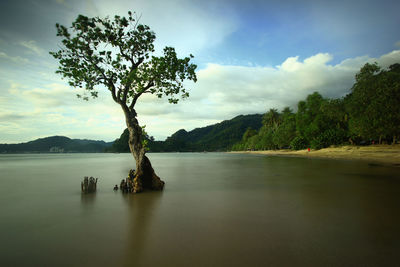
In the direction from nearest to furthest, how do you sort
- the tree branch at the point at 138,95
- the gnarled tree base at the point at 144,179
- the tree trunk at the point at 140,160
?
the gnarled tree base at the point at 144,179 < the tree trunk at the point at 140,160 < the tree branch at the point at 138,95

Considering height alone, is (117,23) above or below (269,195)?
above

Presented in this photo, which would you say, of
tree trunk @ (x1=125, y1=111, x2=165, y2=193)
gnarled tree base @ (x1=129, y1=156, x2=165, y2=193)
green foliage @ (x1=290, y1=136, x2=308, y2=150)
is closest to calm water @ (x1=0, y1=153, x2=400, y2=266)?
gnarled tree base @ (x1=129, y1=156, x2=165, y2=193)

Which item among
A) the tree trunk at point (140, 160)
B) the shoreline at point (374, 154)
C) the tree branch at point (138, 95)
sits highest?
the tree branch at point (138, 95)

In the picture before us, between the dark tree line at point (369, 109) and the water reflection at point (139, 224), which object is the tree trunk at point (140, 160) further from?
the dark tree line at point (369, 109)

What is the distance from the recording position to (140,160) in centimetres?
1114

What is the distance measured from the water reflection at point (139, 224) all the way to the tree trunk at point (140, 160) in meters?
1.20

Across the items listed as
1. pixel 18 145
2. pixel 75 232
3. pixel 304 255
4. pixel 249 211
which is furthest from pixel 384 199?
pixel 18 145

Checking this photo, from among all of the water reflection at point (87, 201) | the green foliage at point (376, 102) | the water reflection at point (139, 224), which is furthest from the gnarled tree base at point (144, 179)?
the green foliage at point (376, 102)

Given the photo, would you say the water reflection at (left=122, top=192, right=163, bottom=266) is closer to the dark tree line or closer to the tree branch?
the tree branch

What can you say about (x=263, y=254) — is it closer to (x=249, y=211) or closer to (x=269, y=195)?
(x=249, y=211)

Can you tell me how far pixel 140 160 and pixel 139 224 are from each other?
18.1 feet

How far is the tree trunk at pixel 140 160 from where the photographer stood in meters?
11.1

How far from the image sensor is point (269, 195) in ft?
32.3

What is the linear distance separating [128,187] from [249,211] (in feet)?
24.0
